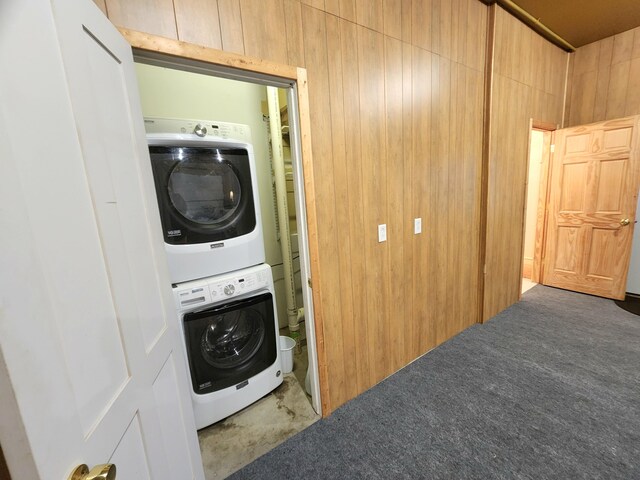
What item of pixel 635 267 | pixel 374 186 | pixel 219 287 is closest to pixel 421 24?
pixel 374 186

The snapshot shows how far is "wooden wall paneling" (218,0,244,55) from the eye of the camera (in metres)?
1.15

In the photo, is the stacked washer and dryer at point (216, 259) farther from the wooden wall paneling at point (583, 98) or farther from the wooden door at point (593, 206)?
the wooden wall paneling at point (583, 98)

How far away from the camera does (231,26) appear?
46.3 inches

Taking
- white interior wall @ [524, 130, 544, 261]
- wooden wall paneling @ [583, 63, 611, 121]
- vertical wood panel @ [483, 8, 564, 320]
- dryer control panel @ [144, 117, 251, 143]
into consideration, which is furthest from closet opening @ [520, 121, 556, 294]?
dryer control panel @ [144, 117, 251, 143]

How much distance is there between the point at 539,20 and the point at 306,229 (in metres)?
3.21

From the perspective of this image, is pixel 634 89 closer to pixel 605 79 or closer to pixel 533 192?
pixel 605 79

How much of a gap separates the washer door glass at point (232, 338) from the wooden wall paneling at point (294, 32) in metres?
1.46

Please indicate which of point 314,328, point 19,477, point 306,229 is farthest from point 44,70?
point 314,328

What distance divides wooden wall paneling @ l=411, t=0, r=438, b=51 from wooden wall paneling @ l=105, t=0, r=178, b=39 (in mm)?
1471

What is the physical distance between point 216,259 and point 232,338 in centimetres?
57

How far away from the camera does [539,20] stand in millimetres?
2604

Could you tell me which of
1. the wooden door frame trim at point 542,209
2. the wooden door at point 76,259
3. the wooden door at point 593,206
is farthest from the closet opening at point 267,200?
the wooden door at point 593,206

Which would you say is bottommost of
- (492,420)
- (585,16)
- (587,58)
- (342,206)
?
(492,420)

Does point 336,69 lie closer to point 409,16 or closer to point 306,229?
point 409,16
